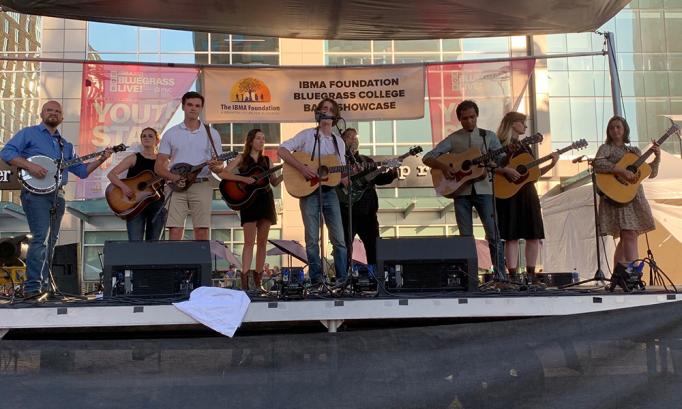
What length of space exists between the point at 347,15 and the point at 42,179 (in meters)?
3.01

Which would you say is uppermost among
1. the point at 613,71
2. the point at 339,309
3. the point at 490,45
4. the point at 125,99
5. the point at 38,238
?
the point at 490,45

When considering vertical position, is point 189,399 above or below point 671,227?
below

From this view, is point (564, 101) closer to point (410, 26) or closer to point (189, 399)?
point (410, 26)

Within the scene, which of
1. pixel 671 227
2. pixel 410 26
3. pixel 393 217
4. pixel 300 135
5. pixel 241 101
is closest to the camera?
pixel 300 135

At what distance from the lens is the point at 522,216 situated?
5395 mm

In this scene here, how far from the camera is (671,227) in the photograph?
9.78 meters

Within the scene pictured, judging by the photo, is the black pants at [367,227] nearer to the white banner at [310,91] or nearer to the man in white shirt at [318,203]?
the man in white shirt at [318,203]

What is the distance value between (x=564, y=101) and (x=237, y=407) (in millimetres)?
20580

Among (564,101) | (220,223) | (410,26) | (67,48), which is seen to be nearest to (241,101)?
(410,26)

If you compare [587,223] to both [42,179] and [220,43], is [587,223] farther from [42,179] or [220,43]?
[220,43]

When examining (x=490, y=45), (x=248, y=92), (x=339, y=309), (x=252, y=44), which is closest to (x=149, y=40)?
(x=252, y=44)

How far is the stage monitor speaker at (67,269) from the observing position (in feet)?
20.4

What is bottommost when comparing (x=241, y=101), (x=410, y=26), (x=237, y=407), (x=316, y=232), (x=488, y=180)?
(x=237, y=407)

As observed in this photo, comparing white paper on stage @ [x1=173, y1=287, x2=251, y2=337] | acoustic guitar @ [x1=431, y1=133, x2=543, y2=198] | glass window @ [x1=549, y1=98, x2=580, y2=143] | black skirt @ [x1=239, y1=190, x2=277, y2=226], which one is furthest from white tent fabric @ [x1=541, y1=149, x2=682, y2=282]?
glass window @ [x1=549, y1=98, x2=580, y2=143]
